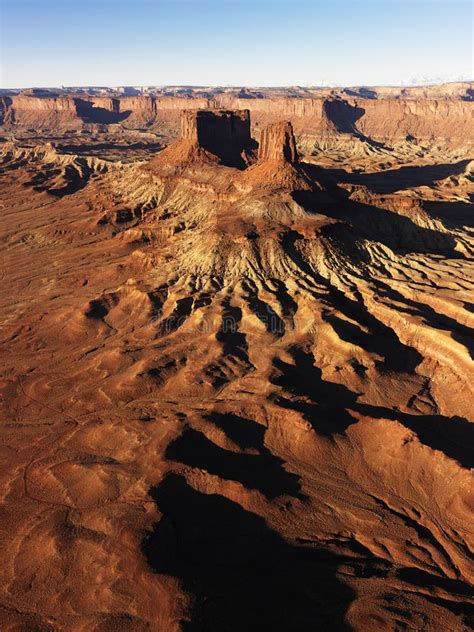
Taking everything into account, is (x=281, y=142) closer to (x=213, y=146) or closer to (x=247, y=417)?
(x=213, y=146)

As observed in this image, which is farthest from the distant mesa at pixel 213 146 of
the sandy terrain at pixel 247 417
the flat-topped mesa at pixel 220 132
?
the sandy terrain at pixel 247 417

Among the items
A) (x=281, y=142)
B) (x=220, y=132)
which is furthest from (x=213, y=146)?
(x=281, y=142)

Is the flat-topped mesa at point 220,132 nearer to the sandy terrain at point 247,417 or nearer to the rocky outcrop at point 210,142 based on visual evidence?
the rocky outcrop at point 210,142

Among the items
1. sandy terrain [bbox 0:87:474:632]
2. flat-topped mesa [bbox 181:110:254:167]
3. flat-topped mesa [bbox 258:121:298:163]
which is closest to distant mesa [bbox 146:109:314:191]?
flat-topped mesa [bbox 181:110:254:167]

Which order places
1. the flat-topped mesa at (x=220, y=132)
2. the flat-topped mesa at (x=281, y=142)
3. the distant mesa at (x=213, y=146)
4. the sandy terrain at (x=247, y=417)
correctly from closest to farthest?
the sandy terrain at (x=247, y=417), the flat-topped mesa at (x=281, y=142), the distant mesa at (x=213, y=146), the flat-topped mesa at (x=220, y=132)

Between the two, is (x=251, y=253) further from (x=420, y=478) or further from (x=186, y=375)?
(x=420, y=478)

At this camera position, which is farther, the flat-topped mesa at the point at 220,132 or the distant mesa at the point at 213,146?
the flat-topped mesa at the point at 220,132

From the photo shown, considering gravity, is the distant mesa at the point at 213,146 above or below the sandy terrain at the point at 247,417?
above
